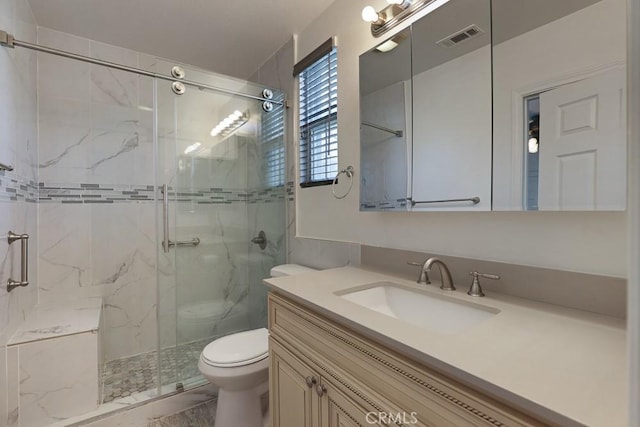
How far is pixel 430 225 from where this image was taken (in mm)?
1224

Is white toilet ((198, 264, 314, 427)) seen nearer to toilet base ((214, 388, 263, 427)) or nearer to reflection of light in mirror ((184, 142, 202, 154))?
toilet base ((214, 388, 263, 427))

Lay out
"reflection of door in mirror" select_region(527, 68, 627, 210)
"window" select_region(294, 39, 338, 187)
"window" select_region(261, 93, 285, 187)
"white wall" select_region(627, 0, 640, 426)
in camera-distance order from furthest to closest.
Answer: "window" select_region(261, 93, 285, 187) → "window" select_region(294, 39, 338, 187) → "reflection of door in mirror" select_region(527, 68, 627, 210) → "white wall" select_region(627, 0, 640, 426)

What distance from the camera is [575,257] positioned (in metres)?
0.82

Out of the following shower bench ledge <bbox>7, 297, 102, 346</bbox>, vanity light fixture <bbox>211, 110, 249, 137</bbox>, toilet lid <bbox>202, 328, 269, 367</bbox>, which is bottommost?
toilet lid <bbox>202, 328, 269, 367</bbox>

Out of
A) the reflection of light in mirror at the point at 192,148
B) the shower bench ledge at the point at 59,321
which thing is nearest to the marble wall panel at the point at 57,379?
the shower bench ledge at the point at 59,321

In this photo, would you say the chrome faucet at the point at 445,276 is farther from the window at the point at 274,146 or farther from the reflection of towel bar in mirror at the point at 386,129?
the window at the point at 274,146

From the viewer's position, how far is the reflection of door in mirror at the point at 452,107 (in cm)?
103

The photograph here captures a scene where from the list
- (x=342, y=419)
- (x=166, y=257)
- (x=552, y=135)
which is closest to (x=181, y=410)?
(x=166, y=257)

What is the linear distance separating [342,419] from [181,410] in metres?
1.43

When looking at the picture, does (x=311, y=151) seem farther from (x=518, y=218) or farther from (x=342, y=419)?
(x=342, y=419)

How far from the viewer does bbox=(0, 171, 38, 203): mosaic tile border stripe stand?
1.40m

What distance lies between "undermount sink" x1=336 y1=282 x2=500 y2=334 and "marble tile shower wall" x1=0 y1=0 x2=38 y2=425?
1.65 m

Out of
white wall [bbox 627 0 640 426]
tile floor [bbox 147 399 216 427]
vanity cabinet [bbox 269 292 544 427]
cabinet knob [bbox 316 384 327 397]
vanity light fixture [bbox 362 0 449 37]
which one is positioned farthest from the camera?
tile floor [bbox 147 399 216 427]

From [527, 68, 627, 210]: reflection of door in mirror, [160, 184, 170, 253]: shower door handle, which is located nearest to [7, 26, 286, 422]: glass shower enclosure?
[160, 184, 170, 253]: shower door handle
